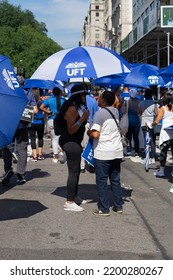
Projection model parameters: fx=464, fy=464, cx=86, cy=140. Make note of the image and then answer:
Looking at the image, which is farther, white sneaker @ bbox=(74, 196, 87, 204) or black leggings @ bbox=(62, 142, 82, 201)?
white sneaker @ bbox=(74, 196, 87, 204)

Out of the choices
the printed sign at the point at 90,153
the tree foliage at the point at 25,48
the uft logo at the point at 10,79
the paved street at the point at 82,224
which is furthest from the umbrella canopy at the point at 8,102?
the tree foliage at the point at 25,48

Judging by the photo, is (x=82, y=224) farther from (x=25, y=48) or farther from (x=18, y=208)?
(x=25, y=48)

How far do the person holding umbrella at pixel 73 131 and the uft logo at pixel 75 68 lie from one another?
343 millimetres

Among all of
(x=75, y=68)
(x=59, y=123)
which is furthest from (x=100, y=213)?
(x=75, y=68)

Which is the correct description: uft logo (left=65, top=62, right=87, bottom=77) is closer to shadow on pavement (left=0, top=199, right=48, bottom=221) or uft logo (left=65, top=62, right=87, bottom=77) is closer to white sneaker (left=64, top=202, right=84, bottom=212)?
white sneaker (left=64, top=202, right=84, bottom=212)

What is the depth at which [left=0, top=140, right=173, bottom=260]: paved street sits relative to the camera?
4.99 metres

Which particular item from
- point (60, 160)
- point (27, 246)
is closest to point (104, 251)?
point (27, 246)

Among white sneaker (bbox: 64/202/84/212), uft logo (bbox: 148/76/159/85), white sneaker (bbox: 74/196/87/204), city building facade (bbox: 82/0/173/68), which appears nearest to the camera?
white sneaker (bbox: 64/202/84/212)

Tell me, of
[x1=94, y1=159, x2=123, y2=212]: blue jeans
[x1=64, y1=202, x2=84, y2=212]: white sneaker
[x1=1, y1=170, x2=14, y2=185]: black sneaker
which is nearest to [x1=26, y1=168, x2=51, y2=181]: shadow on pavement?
[x1=1, y1=170, x2=14, y2=185]: black sneaker

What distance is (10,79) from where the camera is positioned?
17.9 feet

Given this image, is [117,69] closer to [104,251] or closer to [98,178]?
[98,178]

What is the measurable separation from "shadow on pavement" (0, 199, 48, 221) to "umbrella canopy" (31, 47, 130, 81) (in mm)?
1927

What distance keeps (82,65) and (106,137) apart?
3.91 feet

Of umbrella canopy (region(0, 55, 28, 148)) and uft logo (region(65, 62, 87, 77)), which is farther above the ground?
uft logo (region(65, 62, 87, 77))
